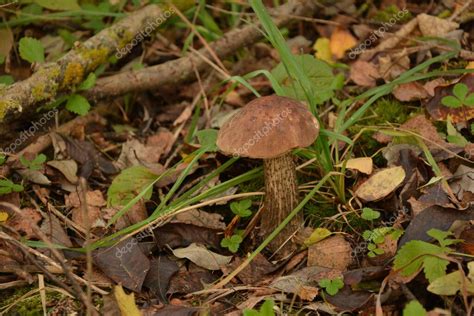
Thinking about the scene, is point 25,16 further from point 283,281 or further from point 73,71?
point 283,281

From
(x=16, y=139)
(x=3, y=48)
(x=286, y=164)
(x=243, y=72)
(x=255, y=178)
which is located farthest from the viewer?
(x=243, y=72)

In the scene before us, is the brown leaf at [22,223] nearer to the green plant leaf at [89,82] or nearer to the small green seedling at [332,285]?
the green plant leaf at [89,82]

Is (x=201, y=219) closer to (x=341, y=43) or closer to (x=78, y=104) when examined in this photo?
(x=78, y=104)

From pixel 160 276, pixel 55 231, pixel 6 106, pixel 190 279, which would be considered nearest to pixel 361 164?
pixel 190 279

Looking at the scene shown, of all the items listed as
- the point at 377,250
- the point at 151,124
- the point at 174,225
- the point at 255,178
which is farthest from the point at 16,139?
the point at 377,250

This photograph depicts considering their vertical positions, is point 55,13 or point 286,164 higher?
point 55,13

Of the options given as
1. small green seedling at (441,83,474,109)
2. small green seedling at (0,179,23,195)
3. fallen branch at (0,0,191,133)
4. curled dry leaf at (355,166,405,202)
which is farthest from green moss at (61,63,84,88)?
small green seedling at (441,83,474,109)
